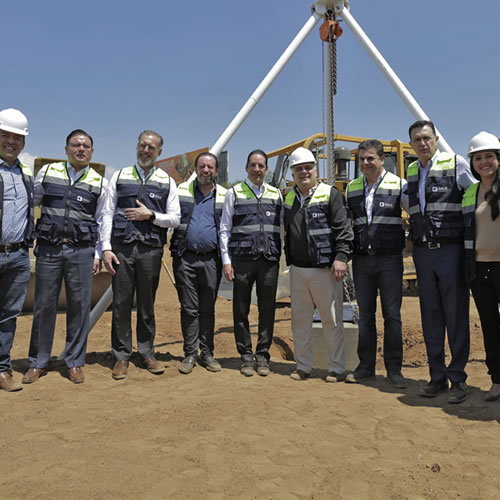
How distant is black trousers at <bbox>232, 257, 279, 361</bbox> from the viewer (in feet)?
14.8

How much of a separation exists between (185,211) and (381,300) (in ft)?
6.80

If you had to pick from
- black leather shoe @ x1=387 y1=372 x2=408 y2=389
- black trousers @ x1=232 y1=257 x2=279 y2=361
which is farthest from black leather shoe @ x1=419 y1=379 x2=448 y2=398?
black trousers @ x1=232 y1=257 x2=279 y2=361

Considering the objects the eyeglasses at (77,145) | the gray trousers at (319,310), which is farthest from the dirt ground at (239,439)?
the eyeglasses at (77,145)

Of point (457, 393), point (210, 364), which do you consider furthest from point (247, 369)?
point (457, 393)

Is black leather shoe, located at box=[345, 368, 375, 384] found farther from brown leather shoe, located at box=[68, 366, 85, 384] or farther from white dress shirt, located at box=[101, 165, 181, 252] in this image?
brown leather shoe, located at box=[68, 366, 85, 384]

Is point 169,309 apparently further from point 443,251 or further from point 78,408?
point 443,251

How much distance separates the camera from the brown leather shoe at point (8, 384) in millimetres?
3992

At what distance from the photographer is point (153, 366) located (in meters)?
4.62

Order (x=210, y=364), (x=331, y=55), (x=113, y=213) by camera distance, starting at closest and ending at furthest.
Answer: (x=113, y=213)
(x=210, y=364)
(x=331, y=55)

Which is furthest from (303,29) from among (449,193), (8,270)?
(8,270)

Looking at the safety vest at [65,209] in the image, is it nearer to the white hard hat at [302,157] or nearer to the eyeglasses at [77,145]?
the eyeglasses at [77,145]

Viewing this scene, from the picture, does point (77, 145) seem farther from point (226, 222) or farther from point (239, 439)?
point (239, 439)

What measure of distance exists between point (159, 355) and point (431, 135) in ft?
12.1

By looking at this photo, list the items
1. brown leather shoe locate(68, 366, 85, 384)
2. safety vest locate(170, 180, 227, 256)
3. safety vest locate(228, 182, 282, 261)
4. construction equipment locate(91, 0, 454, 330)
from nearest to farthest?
→ brown leather shoe locate(68, 366, 85, 384)
safety vest locate(228, 182, 282, 261)
safety vest locate(170, 180, 227, 256)
construction equipment locate(91, 0, 454, 330)
